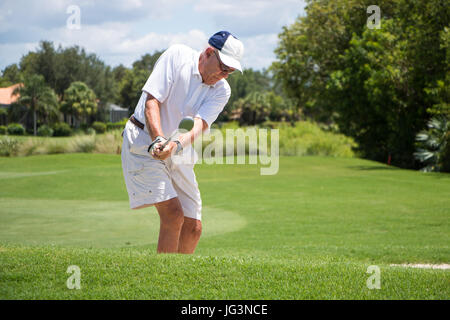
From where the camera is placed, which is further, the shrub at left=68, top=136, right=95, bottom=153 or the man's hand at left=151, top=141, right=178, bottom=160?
the shrub at left=68, top=136, right=95, bottom=153

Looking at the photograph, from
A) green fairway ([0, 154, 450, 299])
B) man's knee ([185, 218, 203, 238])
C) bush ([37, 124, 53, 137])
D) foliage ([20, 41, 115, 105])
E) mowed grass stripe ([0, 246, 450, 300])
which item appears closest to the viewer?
mowed grass stripe ([0, 246, 450, 300])

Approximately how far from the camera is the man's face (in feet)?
15.2

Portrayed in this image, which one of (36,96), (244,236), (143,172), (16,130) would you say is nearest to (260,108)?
(36,96)

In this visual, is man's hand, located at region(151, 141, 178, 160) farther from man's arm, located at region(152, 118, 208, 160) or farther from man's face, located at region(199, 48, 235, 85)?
man's face, located at region(199, 48, 235, 85)

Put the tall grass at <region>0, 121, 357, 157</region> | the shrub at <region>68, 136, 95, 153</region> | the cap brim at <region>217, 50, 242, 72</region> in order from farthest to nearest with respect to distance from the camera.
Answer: the shrub at <region>68, 136, 95, 153</region>
the tall grass at <region>0, 121, 357, 157</region>
the cap brim at <region>217, 50, 242, 72</region>

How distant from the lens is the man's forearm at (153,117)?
4.34m

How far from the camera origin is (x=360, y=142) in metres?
32.4

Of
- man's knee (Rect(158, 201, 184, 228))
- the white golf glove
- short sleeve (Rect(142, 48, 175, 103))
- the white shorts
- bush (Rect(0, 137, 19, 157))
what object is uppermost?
short sleeve (Rect(142, 48, 175, 103))

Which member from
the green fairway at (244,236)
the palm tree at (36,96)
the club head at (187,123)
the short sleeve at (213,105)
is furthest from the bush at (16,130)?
the club head at (187,123)

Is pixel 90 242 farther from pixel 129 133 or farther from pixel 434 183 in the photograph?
pixel 434 183

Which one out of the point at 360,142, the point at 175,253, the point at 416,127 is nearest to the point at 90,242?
the point at 175,253

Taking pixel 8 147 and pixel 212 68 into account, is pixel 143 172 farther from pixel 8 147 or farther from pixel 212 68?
pixel 8 147

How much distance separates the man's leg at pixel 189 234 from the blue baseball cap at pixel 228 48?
1.69m

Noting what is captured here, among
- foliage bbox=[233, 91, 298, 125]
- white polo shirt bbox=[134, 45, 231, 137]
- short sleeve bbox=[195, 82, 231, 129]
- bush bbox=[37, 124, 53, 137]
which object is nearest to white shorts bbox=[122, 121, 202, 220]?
white polo shirt bbox=[134, 45, 231, 137]
